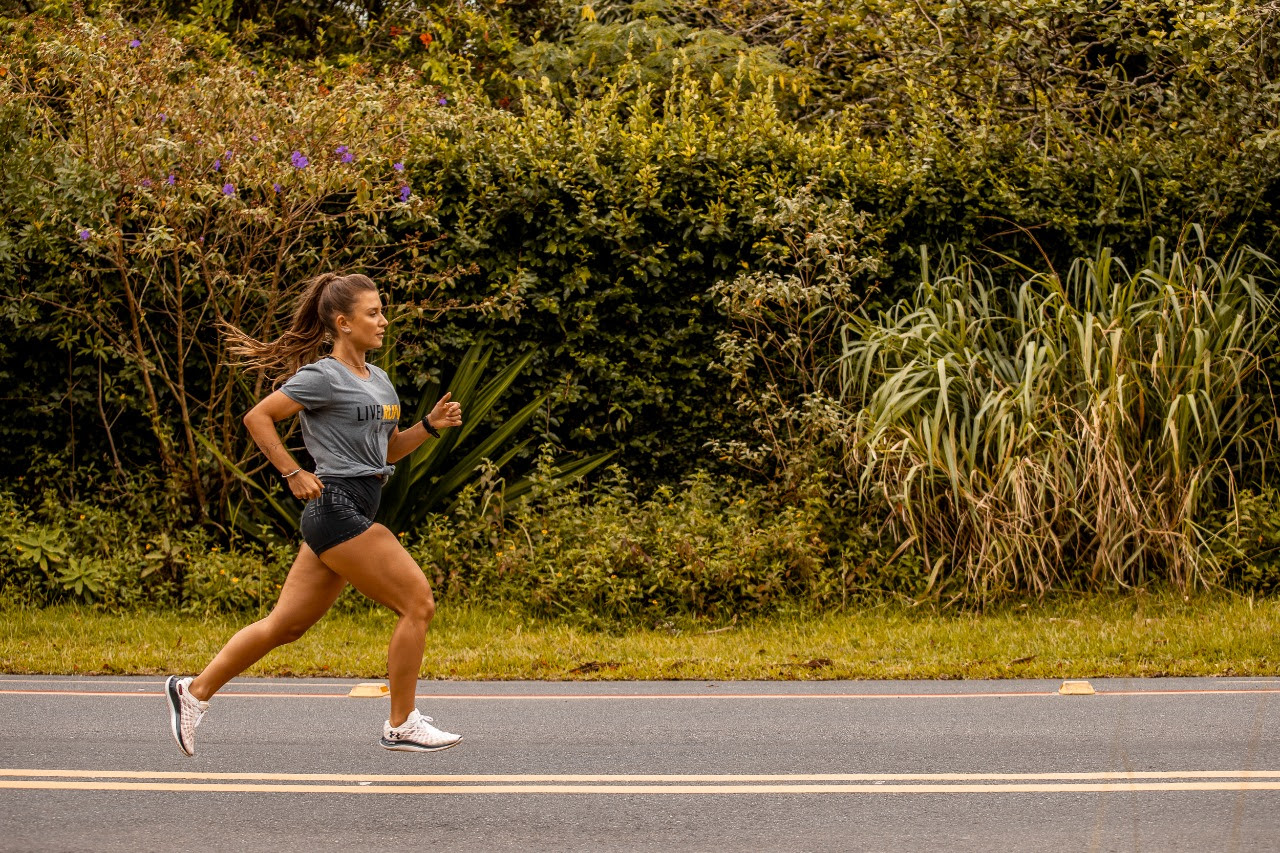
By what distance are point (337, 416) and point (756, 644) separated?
4062 millimetres

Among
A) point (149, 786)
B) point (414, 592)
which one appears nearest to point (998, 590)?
point (414, 592)

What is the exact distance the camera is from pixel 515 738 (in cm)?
650

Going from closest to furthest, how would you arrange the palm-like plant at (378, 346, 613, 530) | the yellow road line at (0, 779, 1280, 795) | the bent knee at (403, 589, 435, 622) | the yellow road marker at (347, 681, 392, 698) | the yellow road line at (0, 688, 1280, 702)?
the yellow road line at (0, 779, 1280, 795), the bent knee at (403, 589, 435, 622), the yellow road line at (0, 688, 1280, 702), the yellow road marker at (347, 681, 392, 698), the palm-like plant at (378, 346, 613, 530)

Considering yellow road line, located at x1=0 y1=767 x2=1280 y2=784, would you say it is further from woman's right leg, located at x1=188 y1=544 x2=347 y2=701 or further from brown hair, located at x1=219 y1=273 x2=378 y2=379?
brown hair, located at x1=219 y1=273 x2=378 y2=379

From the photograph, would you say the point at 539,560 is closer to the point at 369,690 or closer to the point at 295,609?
the point at 369,690

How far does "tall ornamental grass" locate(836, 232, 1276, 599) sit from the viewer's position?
31.6 feet

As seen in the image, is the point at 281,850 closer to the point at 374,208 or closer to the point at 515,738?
the point at 515,738

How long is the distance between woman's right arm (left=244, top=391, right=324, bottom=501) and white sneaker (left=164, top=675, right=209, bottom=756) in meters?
1.06

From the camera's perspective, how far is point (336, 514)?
5.58 meters

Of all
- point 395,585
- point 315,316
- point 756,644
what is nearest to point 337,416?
point 315,316

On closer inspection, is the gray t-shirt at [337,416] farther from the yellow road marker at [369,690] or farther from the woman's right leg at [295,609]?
the yellow road marker at [369,690]

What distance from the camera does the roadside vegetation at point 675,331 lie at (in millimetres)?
9766

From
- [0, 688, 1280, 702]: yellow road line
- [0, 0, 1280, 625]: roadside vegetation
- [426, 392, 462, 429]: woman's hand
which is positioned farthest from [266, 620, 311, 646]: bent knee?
[0, 0, 1280, 625]: roadside vegetation

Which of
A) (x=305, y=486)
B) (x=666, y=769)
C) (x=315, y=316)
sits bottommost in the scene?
(x=666, y=769)
